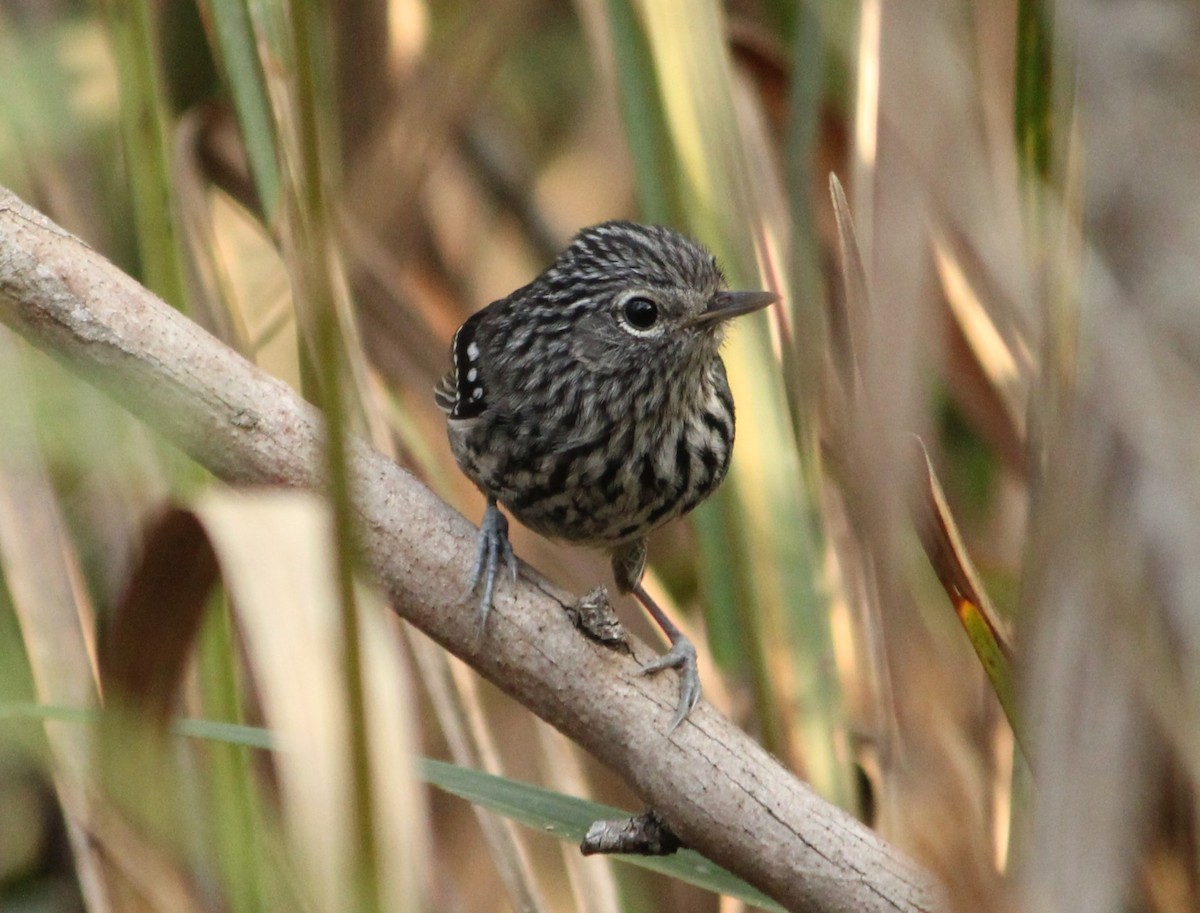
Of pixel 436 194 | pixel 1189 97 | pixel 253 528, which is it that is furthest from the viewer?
pixel 436 194

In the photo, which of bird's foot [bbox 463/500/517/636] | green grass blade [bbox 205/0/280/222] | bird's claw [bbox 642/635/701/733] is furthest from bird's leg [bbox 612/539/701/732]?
green grass blade [bbox 205/0/280/222]

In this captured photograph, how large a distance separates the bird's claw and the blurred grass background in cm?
26

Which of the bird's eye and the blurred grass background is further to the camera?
the bird's eye

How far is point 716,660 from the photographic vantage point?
2.90m

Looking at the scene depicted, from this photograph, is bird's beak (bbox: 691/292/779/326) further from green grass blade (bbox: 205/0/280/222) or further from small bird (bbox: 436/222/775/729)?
green grass blade (bbox: 205/0/280/222)

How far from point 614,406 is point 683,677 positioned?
2.75 feet

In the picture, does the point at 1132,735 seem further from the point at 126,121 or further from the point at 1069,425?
the point at 126,121

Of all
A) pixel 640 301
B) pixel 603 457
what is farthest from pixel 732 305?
pixel 603 457

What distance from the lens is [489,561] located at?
2.25 meters

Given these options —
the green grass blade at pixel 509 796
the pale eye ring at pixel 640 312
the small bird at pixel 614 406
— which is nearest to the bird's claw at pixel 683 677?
the green grass blade at pixel 509 796

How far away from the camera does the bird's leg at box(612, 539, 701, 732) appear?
2.17 metres

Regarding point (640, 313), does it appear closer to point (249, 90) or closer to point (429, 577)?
point (249, 90)

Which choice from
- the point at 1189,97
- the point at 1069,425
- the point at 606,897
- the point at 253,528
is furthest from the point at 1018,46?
the point at 606,897

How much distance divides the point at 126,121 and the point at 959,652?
1889 mm
